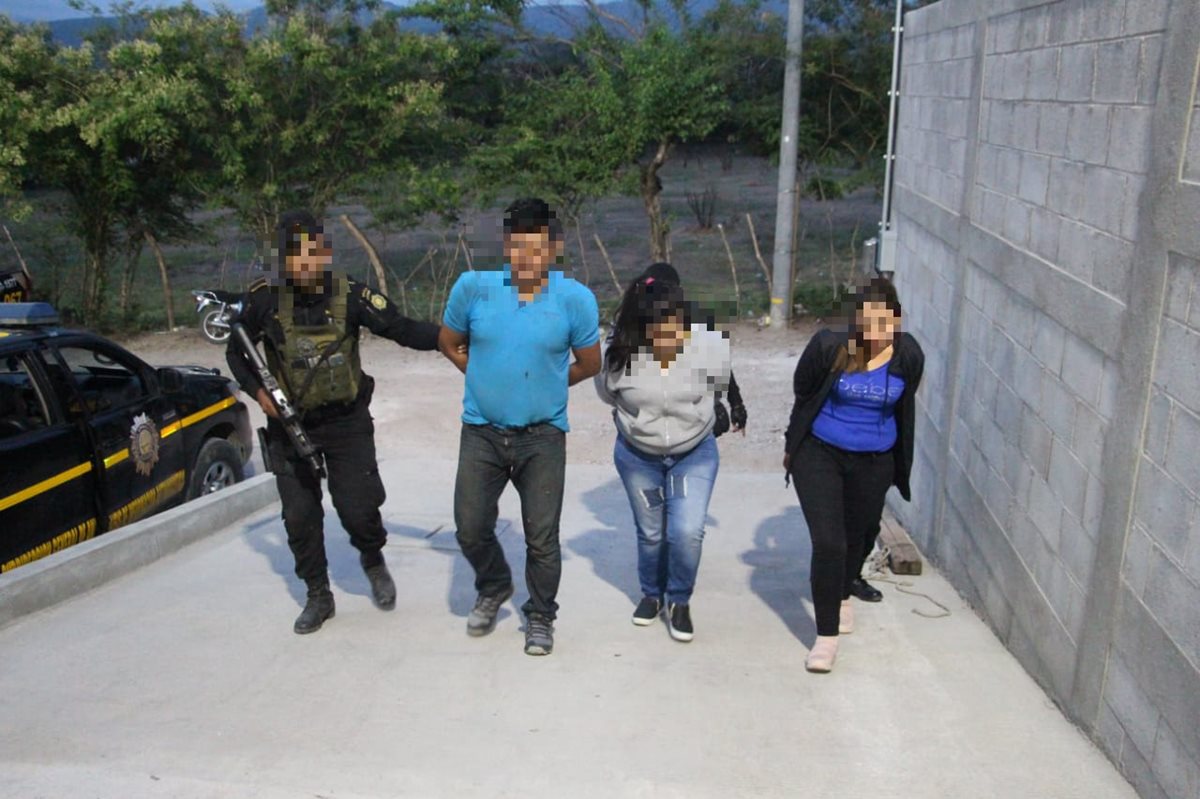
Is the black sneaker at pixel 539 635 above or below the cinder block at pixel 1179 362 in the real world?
below

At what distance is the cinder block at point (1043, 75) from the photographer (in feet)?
14.8

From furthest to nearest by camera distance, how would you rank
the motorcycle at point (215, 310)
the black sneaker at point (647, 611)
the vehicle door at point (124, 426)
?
the motorcycle at point (215, 310), the vehicle door at point (124, 426), the black sneaker at point (647, 611)

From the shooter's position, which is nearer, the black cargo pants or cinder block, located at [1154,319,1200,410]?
cinder block, located at [1154,319,1200,410]

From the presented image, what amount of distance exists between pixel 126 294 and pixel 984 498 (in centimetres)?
1326

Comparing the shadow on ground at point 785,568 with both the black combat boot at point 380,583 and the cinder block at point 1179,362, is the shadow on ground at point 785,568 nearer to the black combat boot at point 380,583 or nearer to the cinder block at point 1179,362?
the black combat boot at point 380,583

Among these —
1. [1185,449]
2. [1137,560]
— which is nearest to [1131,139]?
[1185,449]

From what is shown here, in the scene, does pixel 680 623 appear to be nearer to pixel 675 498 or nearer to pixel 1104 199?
pixel 675 498

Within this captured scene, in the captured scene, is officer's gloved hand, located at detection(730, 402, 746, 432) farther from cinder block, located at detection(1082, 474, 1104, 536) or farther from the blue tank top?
cinder block, located at detection(1082, 474, 1104, 536)

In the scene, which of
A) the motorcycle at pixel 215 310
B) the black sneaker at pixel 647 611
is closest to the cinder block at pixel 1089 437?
the black sneaker at pixel 647 611

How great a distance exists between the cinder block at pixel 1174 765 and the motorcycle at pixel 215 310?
12956 mm

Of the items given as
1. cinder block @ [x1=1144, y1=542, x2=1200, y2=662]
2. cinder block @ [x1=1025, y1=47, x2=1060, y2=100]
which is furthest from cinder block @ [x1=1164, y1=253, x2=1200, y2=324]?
cinder block @ [x1=1025, y1=47, x2=1060, y2=100]

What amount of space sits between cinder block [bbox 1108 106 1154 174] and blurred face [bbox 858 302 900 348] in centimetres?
92

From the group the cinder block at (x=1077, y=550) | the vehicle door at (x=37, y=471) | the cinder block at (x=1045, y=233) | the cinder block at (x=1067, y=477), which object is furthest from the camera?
the vehicle door at (x=37, y=471)

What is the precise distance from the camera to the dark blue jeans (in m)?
4.50
